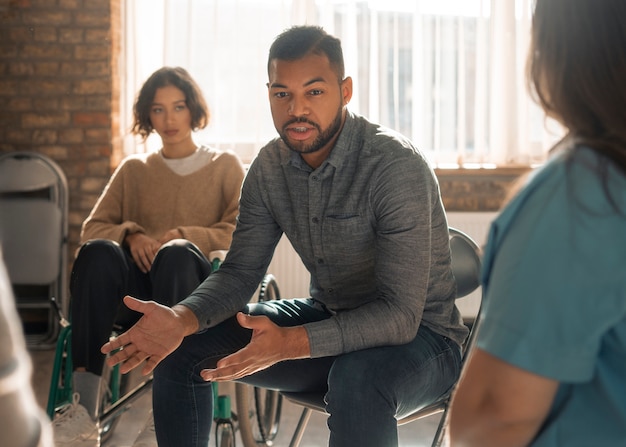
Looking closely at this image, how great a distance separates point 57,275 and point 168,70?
55.1 inches

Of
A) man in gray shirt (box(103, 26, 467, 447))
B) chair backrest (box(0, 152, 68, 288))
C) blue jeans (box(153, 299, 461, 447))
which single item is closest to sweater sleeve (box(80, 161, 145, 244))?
man in gray shirt (box(103, 26, 467, 447))

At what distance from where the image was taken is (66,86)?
4035 mm

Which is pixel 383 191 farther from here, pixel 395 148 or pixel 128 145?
pixel 128 145

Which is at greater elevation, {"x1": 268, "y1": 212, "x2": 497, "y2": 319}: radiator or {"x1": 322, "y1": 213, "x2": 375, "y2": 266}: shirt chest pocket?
{"x1": 322, "y1": 213, "x2": 375, "y2": 266}: shirt chest pocket

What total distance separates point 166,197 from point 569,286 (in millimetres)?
2317

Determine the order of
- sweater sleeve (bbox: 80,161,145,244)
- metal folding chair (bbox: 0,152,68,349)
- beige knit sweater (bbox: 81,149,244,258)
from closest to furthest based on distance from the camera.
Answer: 1. sweater sleeve (bbox: 80,161,145,244)
2. beige knit sweater (bbox: 81,149,244,258)
3. metal folding chair (bbox: 0,152,68,349)

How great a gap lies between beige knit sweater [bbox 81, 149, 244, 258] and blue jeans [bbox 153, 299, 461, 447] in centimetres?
93

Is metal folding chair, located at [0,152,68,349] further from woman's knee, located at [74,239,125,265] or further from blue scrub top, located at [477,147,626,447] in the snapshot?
blue scrub top, located at [477,147,626,447]

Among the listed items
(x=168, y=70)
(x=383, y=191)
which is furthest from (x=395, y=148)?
(x=168, y=70)

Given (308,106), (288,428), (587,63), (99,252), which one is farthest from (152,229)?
(587,63)

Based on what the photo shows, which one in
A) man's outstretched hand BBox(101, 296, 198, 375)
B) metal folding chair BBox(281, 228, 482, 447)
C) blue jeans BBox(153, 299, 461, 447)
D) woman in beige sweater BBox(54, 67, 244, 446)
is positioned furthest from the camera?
woman in beige sweater BBox(54, 67, 244, 446)

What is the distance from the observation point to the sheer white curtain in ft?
13.4

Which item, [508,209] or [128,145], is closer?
[508,209]

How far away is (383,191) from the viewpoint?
6.04 feet
